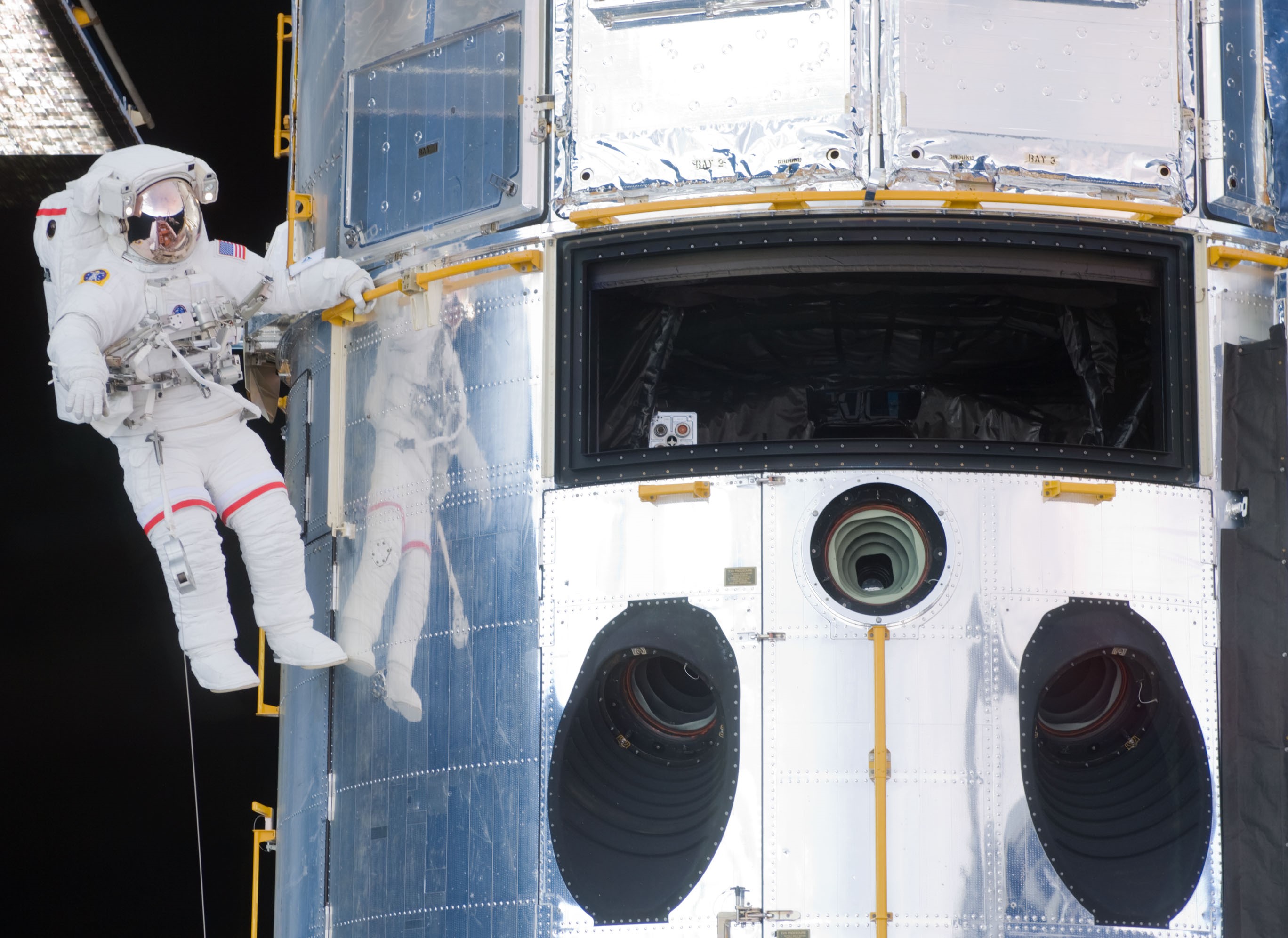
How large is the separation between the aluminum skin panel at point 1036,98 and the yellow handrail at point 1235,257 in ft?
1.12

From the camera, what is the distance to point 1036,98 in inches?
395

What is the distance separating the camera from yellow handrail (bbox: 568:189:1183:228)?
986cm

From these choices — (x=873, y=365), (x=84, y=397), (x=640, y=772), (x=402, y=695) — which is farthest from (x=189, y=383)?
(x=873, y=365)

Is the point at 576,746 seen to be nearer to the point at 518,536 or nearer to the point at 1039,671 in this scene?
the point at 518,536

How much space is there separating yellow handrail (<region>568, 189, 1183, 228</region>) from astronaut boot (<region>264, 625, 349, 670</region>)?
9.26 feet

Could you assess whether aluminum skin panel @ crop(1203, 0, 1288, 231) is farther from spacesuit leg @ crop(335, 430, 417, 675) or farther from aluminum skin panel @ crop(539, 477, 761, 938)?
spacesuit leg @ crop(335, 430, 417, 675)

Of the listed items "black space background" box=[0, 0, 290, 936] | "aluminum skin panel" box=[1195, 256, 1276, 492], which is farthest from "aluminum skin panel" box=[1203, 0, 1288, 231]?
"black space background" box=[0, 0, 290, 936]

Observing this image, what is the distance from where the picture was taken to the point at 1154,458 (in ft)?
32.2

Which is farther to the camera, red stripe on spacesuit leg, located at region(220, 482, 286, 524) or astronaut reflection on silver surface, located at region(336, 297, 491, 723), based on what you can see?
red stripe on spacesuit leg, located at region(220, 482, 286, 524)

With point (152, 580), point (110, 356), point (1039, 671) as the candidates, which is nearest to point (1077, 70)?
point (1039, 671)

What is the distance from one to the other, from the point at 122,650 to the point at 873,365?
8579 millimetres

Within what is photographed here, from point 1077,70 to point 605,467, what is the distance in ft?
11.1

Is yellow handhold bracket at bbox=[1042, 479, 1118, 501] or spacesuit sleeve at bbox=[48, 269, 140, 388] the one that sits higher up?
spacesuit sleeve at bbox=[48, 269, 140, 388]

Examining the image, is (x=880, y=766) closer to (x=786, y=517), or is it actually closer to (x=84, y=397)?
(x=786, y=517)
